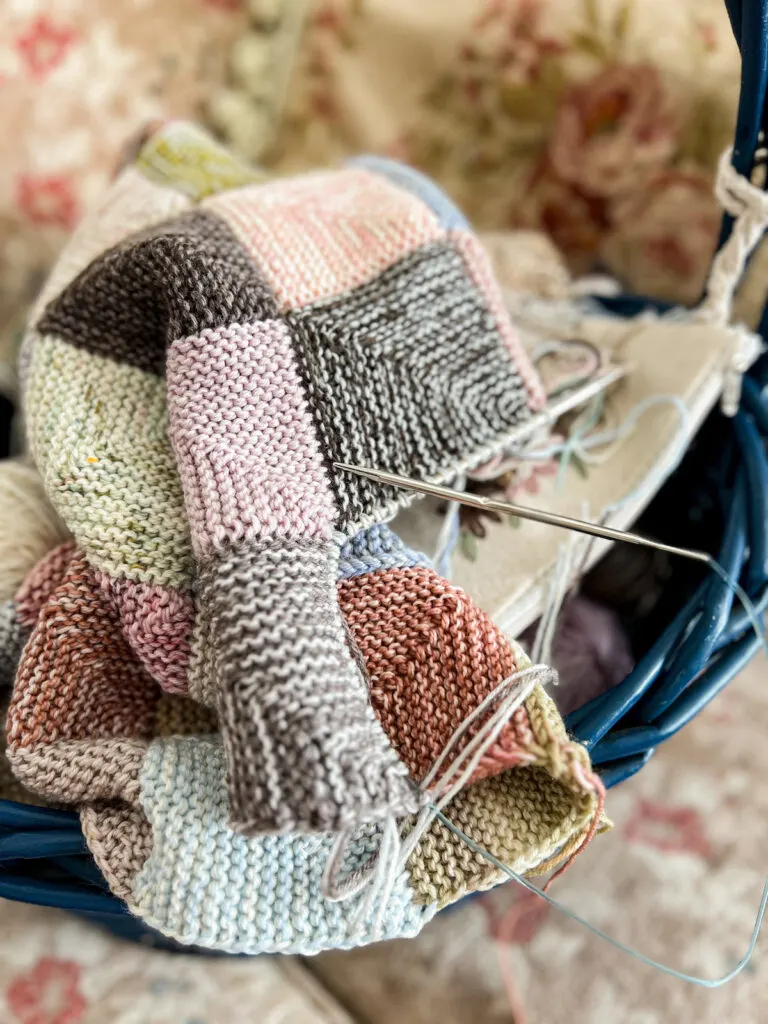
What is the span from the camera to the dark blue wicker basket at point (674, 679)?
44cm

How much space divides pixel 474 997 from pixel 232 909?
273mm

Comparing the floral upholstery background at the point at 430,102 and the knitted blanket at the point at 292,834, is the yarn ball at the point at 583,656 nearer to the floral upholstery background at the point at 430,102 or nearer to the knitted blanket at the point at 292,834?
the knitted blanket at the point at 292,834

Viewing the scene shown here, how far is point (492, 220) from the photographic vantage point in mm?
918

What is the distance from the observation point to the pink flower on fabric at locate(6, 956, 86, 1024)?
1.78 feet

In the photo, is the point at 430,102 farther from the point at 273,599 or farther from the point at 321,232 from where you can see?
the point at 273,599

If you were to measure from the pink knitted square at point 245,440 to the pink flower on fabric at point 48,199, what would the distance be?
423 millimetres

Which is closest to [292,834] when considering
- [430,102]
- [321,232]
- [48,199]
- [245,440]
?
[245,440]

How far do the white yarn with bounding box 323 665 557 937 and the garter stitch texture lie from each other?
3cm

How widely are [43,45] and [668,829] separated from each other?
87cm

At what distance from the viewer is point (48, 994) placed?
21.8 inches

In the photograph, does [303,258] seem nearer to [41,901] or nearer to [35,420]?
[35,420]

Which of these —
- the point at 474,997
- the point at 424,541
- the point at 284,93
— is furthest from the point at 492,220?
the point at 474,997

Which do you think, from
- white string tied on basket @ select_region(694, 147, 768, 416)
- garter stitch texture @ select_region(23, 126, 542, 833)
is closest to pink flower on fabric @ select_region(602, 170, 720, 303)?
white string tied on basket @ select_region(694, 147, 768, 416)

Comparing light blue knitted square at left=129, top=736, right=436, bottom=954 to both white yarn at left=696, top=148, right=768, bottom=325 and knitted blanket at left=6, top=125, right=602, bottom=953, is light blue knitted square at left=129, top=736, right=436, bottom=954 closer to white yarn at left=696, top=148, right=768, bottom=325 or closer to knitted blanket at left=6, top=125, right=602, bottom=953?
knitted blanket at left=6, top=125, right=602, bottom=953
